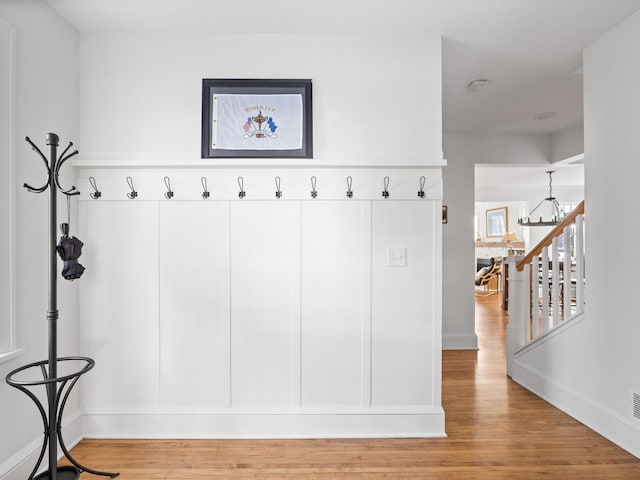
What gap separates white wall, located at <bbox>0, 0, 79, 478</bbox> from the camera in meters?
1.85

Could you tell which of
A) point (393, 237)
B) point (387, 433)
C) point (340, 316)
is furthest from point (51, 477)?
point (393, 237)

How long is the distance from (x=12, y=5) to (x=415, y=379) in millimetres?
2867

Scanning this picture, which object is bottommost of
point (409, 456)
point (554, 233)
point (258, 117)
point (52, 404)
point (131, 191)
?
point (409, 456)

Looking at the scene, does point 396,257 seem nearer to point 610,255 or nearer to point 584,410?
point 610,255

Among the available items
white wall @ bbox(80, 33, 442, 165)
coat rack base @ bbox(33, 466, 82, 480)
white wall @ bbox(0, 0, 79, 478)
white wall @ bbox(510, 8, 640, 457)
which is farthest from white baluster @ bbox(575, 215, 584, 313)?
white wall @ bbox(0, 0, 79, 478)

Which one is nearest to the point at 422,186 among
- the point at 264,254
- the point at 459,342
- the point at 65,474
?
the point at 264,254

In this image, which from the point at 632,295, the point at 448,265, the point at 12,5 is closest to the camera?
the point at 12,5

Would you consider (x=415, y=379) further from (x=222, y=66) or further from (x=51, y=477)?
(x=222, y=66)

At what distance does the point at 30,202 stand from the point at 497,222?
11.1 meters

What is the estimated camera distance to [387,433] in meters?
2.34

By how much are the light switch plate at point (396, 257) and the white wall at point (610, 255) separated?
1.24m

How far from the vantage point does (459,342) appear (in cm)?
431

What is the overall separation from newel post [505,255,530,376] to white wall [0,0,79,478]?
11.0ft

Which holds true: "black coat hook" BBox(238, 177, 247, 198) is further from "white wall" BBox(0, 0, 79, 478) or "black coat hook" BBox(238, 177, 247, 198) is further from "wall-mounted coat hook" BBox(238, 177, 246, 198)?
"white wall" BBox(0, 0, 79, 478)
